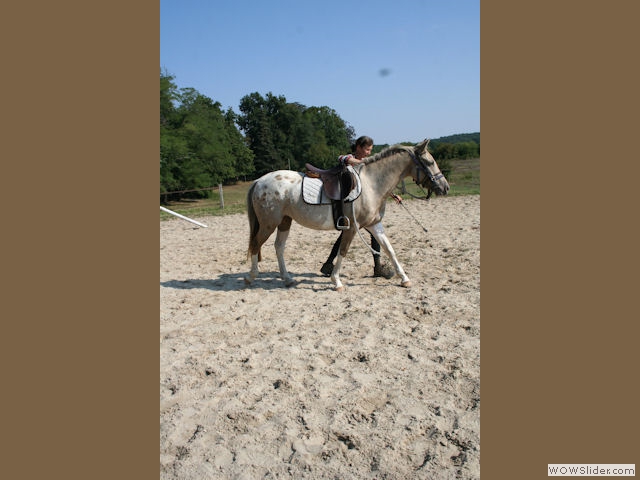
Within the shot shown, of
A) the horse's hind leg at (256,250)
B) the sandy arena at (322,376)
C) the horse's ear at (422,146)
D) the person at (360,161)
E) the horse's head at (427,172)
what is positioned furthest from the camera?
the horse's hind leg at (256,250)

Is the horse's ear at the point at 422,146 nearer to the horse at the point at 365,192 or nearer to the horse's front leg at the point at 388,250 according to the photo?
the horse at the point at 365,192

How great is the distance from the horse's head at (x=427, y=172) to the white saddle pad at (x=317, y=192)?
2.48 ft

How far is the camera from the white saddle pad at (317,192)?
5.06 meters

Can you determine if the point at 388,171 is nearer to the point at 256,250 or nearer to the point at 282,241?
the point at 282,241

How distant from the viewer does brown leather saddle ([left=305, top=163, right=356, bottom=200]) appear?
5082mm

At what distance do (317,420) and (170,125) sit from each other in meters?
29.0

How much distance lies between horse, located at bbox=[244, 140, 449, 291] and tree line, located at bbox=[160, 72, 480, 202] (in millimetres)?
9589

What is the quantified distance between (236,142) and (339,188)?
37.6 m

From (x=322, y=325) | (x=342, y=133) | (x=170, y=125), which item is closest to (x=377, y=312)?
(x=322, y=325)

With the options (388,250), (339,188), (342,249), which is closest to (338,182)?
(339,188)

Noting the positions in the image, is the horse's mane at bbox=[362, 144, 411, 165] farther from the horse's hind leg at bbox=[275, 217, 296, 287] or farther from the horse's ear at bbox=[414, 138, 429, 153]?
the horse's hind leg at bbox=[275, 217, 296, 287]

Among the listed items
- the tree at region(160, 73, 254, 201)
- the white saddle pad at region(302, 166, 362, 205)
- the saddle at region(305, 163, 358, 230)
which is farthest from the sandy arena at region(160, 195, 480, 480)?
the tree at region(160, 73, 254, 201)

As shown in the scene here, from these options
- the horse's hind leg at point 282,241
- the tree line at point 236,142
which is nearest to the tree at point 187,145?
the tree line at point 236,142

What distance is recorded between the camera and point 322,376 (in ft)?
10.1
